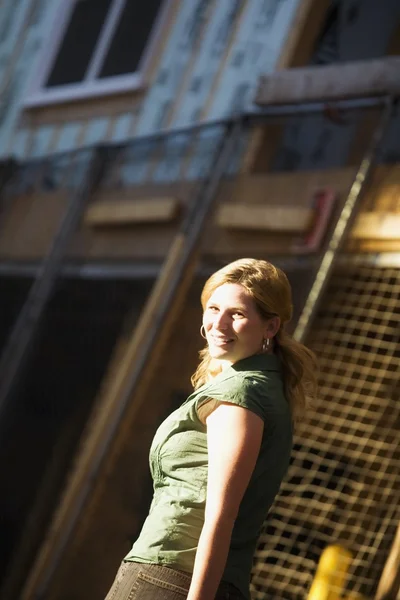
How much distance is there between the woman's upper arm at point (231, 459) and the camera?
211 centimetres

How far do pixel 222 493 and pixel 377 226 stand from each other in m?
3.17

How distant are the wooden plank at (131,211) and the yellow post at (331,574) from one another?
96.3 inches

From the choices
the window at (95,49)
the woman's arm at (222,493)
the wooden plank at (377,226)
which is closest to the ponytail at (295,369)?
the woman's arm at (222,493)

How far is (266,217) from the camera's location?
5.64m

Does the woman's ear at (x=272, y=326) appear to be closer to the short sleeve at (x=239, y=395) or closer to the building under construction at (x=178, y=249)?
the short sleeve at (x=239, y=395)

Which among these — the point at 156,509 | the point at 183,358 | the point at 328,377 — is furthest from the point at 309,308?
the point at 156,509

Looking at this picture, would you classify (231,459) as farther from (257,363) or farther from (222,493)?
(257,363)

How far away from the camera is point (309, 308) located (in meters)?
4.99

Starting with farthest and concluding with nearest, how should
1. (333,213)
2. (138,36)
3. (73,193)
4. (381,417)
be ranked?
(138,36) → (73,193) → (333,213) → (381,417)

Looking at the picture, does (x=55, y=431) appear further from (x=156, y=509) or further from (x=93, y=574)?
(x=156, y=509)

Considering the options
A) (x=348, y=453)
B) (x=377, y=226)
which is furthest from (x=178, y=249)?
(x=348, y=453)

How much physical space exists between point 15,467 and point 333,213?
107 inches

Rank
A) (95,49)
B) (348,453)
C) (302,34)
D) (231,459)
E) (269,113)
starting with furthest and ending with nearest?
(95,49) → (302,34) → (269,113) → (348,453) → (231,459)

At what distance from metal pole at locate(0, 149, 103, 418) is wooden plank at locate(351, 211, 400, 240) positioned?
240 centimetres
